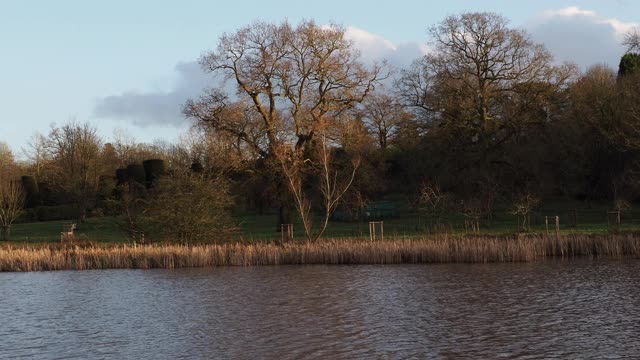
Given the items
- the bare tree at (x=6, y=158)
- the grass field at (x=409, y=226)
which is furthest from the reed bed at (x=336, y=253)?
the bare tree at (x=6, y=158)

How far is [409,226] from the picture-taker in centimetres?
3816

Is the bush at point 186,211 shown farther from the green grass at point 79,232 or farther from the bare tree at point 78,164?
the bare tree at point 78,164

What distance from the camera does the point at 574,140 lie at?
140 feet

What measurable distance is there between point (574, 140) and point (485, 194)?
721 cm

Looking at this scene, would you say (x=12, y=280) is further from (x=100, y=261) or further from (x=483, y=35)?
(x=483, y=35)

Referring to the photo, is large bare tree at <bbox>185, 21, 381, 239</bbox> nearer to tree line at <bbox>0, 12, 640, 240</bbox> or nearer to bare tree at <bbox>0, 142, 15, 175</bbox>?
tree line at <bbox>0, 12, 640, 240</bbox>

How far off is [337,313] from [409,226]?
21.9 metres

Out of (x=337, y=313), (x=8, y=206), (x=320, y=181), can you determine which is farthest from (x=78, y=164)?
(x=337, y=313)

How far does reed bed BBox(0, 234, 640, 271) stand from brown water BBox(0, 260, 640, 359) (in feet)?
→ 3.78

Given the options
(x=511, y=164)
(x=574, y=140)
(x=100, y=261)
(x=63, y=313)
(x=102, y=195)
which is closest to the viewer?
(x=63, y=313)

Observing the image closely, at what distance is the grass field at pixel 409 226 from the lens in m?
33.2

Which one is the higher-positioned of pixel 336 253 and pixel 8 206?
pixel 8 206

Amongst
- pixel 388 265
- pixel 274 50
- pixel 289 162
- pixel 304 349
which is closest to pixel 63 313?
pixel 304 349

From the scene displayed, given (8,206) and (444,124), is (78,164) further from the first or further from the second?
(444,124)
